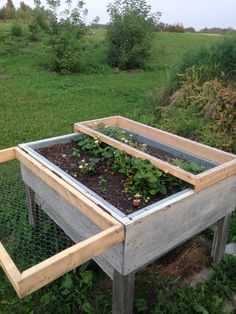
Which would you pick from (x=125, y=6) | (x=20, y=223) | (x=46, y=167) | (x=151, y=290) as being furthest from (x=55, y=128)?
(x=125, y=6)

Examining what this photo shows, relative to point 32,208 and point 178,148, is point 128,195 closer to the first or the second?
point 178,148

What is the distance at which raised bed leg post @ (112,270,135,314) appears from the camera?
170 centimetres

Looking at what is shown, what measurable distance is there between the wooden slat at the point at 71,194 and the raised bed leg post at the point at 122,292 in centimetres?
35

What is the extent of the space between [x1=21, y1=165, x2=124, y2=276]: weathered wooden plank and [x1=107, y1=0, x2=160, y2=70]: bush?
781 centimetres

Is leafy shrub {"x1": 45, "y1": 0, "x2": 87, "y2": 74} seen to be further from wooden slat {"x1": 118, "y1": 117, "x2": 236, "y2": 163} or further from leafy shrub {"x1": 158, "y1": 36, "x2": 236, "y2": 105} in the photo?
wooden slat {"x1": 118, "y1": 117, "x2": 236, "y2": 163}

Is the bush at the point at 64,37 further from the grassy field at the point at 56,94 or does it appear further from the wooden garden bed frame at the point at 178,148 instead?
the wooden garden bed frame at the point at 178,148

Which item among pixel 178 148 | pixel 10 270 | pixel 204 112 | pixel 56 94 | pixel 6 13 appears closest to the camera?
pixel 10 270

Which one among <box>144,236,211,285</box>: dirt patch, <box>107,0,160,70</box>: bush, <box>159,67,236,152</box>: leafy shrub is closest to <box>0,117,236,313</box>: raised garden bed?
<box>144,236,211,285</box>: dirt patch

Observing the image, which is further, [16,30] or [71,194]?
[16,30]

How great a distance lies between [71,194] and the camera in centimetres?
171

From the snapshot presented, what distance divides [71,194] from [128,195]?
34 centimetres

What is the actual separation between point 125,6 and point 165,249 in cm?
898

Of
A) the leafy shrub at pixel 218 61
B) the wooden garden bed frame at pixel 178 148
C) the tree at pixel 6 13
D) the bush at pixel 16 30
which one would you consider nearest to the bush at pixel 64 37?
the bush at pixel 16 30

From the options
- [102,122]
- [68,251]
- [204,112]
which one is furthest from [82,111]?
[68,251]
